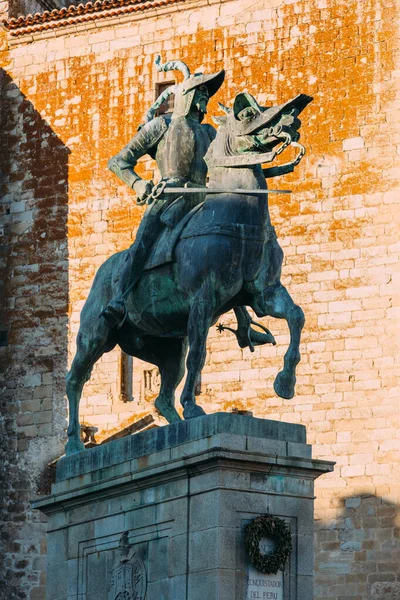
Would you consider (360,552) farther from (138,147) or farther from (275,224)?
(138,147)

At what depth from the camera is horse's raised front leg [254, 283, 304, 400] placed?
13398 mm

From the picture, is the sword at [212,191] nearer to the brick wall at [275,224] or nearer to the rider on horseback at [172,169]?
the rider on horseback at [172,169]

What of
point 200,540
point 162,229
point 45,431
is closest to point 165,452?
point 200,540

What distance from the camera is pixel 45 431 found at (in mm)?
25266

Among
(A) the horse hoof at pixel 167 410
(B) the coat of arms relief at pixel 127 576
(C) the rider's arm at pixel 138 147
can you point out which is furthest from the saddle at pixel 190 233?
(B) the coat of arms relief at pixel 127 576

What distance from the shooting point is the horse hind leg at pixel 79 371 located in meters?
14.6

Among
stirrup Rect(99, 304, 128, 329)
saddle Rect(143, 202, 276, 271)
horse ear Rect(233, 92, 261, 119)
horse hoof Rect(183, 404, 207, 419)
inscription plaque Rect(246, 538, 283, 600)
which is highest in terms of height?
horse ear Rect(233, 92, 261, 119)

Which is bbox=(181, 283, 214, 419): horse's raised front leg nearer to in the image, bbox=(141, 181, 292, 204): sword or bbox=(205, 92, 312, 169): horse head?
bbox=(141, 181, 292, 204): sword

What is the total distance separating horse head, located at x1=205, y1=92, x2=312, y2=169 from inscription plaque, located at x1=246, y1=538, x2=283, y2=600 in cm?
298

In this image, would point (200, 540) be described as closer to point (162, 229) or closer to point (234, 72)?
point (162, 229)

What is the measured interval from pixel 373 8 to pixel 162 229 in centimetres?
1109

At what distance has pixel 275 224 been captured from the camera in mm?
24297

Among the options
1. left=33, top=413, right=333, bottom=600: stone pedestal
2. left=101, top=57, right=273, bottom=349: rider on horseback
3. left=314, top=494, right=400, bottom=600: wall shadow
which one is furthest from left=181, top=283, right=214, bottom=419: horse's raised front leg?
left=314, top=494, right=400, bottom=600: wall shadow

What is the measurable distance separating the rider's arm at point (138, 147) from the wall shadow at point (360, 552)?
910 centimetres
